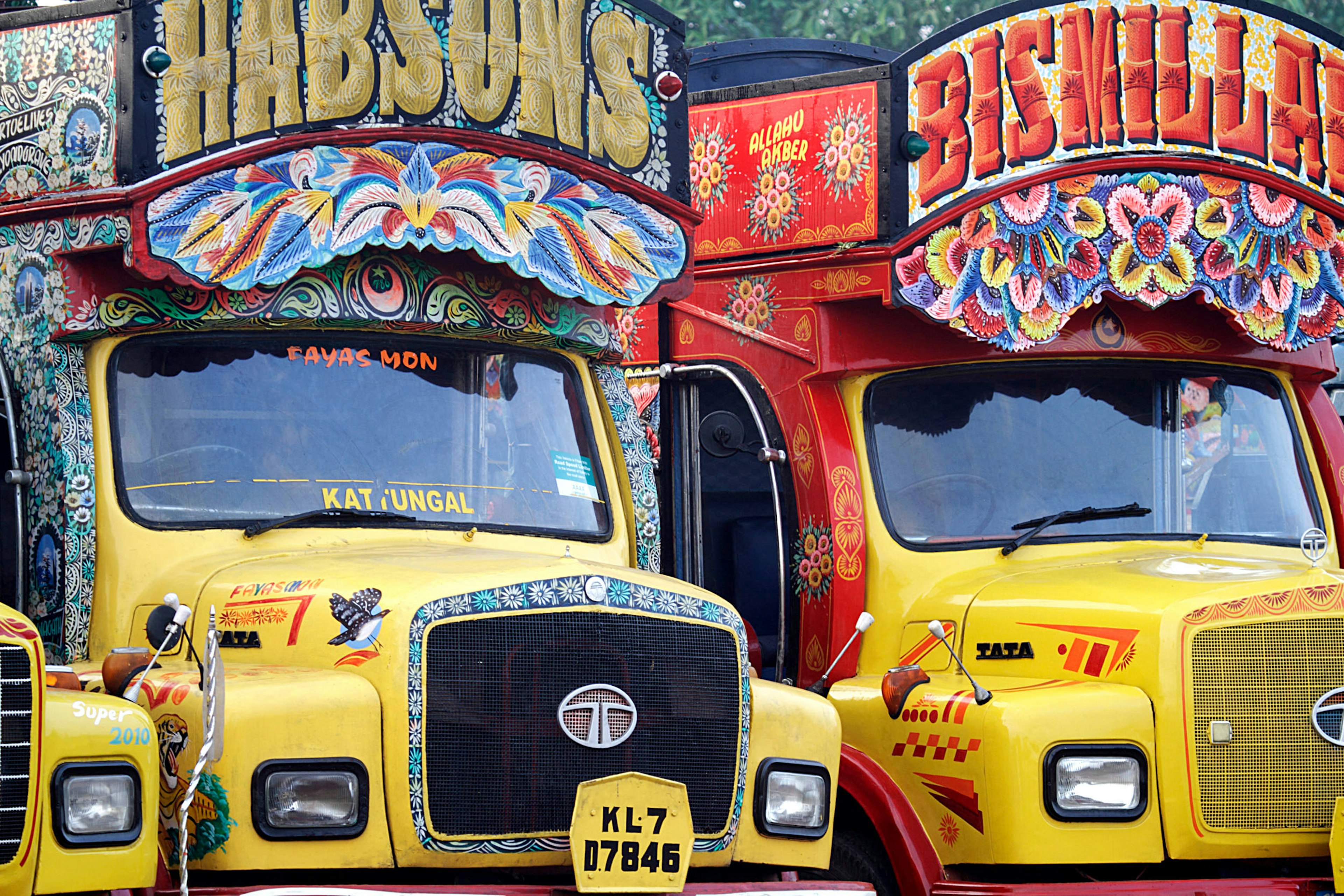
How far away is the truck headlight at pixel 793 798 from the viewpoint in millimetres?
5441

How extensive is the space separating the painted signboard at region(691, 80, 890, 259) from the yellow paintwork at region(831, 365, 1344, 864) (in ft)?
A: 4.47

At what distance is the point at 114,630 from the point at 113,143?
1.48 meters

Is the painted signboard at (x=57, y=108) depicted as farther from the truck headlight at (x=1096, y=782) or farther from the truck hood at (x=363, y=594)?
the truck headlight at (x=1096, y=782)

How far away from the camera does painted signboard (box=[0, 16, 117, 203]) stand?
5969mm

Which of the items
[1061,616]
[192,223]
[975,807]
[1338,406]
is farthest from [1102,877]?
[1338,406]

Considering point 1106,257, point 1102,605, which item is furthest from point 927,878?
point 1106,257

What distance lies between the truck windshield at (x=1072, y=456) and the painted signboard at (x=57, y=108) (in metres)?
3.04

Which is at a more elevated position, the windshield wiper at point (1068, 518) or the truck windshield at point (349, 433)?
the truck windshield at point (349, 433)

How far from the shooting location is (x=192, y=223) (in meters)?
5.91

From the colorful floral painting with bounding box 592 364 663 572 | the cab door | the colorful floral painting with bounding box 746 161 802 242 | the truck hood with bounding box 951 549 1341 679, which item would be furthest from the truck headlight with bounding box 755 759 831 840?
the colorful floral painting with bounding box 746 161 802 242

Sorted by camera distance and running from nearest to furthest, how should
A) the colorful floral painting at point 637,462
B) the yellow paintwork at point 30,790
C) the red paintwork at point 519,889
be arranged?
1. the yellow paintwork at point 30,790
2. the red paintwork at point 519,889
3. the colorful floral painting at point 637,462

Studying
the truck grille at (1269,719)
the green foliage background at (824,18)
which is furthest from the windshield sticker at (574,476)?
the green foliage background at (824,18)

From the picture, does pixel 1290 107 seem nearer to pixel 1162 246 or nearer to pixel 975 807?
pixel 1162 246

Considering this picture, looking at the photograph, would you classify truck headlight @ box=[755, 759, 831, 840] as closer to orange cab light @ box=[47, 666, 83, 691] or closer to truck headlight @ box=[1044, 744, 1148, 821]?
truck headlight @ box=[1044, 744, 1148, 821]
